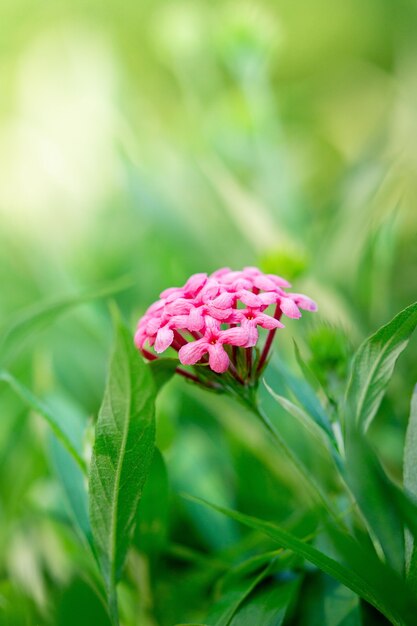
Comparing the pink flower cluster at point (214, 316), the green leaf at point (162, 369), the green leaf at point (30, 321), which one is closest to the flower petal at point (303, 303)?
the pink flower cluster at point (214, 316)

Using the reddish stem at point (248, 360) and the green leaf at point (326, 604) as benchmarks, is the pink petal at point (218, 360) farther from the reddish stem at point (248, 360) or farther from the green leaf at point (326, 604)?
the green leaf at point (326, 604)

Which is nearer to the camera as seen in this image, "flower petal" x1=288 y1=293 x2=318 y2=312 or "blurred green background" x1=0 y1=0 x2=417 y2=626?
"flower petal" x1=288 y1=293 x2=318 y2=312

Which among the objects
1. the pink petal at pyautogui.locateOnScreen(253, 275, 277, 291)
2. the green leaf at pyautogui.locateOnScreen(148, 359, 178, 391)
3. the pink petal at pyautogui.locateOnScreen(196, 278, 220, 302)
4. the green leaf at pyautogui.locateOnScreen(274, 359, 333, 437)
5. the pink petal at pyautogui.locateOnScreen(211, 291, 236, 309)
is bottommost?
the green leaf at pyautogui.locateOnScreen(274, 359, 333, 437)

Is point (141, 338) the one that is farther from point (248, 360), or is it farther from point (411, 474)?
point (411, 474)

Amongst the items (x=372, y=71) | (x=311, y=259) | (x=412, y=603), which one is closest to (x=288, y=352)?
(x=311, y=259)

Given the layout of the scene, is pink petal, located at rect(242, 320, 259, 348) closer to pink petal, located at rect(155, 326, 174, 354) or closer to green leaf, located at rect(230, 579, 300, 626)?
pink petal, located at rect(155, 326, 174, 354)

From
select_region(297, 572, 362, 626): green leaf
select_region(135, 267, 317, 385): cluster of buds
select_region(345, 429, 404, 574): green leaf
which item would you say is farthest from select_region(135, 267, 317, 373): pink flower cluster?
select_region(297, 572, 362, 626): green leaf
